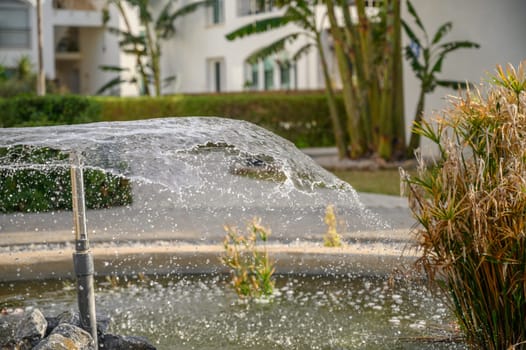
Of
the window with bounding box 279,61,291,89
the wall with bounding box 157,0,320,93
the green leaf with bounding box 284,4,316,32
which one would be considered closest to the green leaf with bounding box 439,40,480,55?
the green leaf with bounding box 284,4,316,32

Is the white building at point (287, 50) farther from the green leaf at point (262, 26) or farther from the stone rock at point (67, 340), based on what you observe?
the stone rock at point (67, 340)

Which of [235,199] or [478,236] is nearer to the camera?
[478,236]

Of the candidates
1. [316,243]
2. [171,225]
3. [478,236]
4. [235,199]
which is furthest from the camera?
[235,199]

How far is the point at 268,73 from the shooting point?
3188 cm

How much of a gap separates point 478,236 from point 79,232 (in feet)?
7.10

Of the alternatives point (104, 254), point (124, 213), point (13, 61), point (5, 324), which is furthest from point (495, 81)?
point (13, 61)

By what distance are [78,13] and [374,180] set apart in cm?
2547

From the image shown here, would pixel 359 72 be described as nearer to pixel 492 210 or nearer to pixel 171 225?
pixel 171 225

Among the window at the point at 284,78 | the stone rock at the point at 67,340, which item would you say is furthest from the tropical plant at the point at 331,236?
the window at the point at 284,78

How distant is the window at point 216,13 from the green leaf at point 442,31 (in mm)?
16014

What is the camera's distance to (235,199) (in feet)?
42.0

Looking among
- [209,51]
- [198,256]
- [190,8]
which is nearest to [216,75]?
[209,51]

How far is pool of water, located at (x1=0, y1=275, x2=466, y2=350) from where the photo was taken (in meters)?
6.03

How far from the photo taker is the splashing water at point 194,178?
218 inches
